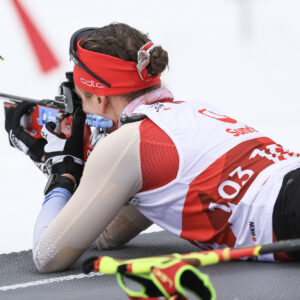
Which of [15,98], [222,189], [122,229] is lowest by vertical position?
[122,229]

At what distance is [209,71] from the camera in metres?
4.74

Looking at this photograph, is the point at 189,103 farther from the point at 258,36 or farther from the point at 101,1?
the point at 258,36

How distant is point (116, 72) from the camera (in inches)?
61.3

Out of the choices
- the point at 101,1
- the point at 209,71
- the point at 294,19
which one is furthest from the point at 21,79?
the point at 294,19

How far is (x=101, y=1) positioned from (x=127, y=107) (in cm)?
324

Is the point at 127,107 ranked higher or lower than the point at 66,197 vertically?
higher

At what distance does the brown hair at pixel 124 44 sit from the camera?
60.5 inches

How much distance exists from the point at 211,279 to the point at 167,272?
0.40 m

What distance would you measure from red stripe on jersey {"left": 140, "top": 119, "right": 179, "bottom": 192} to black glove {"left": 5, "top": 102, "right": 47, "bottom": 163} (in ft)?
1.89

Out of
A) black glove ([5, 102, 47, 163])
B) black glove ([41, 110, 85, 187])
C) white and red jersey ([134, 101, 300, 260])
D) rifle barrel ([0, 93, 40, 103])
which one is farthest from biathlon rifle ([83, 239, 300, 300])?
rifle barrel ([0, 93, 40, 103])

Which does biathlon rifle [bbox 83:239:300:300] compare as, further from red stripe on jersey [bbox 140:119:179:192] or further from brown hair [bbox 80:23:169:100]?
brown hair [bbox 80:23:169:100]

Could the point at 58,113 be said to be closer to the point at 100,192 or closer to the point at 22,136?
the point at 22,136

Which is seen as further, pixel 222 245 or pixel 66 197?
pixel 66 197

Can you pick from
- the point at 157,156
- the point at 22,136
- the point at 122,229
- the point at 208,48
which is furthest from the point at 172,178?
the point at 208,48
